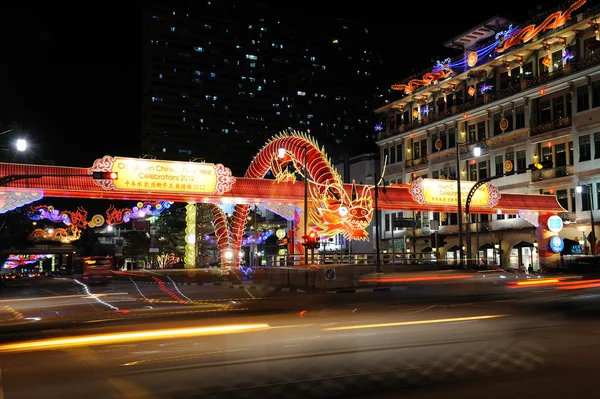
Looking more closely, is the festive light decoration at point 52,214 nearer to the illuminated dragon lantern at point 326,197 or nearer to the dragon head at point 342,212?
the illuminated dragon lantern at point 326,197

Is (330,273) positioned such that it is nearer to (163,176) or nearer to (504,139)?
(163,176)

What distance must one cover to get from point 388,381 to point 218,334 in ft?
19.5

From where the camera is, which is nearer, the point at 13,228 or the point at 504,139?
the point at 13,228

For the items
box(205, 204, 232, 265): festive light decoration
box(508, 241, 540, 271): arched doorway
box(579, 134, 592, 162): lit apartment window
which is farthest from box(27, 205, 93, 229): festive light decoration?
box(579, 134, 592, 162): lit apartment window

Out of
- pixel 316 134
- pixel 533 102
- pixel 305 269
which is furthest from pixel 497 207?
pixel 316 134

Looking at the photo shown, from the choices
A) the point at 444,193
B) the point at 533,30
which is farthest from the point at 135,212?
the point at 533,30

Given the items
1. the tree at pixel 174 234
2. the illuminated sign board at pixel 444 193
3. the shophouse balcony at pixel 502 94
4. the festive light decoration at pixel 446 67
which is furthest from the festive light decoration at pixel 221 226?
the tree at pixel 174 234

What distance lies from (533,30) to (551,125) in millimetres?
7808

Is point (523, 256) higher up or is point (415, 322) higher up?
point (523, 256)

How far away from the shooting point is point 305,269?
1168 inches

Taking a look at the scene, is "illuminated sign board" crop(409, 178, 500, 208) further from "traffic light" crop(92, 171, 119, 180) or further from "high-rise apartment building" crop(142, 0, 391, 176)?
"high-rise apartment building" crop(142, 0, 391, 176)

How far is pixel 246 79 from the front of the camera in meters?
174

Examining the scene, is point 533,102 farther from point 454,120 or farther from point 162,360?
point 162,360

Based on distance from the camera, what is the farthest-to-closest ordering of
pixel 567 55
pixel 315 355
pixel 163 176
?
1. pixel 567 55
2. pixel 163 176
3. pixel 315 355
